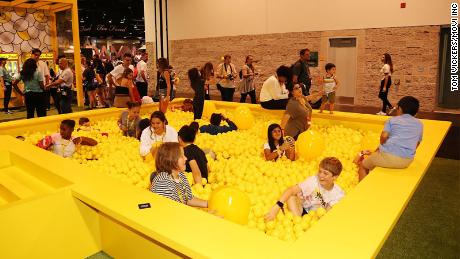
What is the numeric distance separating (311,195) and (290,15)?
475 inches

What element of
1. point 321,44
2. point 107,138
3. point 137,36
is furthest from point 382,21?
point 137,36

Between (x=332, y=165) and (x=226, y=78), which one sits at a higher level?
(x=226, y=78)

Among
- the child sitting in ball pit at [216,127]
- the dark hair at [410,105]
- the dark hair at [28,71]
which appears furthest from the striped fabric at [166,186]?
the dark hair at [28,71]

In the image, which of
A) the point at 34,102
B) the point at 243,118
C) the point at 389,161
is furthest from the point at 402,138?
Result: the point at 34,102

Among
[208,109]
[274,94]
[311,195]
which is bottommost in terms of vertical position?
[311,195]

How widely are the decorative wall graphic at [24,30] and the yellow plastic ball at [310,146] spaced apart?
1147 centimetres

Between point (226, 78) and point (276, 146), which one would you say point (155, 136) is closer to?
point (276, 146)

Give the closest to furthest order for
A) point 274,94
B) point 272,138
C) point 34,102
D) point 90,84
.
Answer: point 272,138
point 274,94
point 34,102
point 90,84

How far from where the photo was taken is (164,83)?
369 inches

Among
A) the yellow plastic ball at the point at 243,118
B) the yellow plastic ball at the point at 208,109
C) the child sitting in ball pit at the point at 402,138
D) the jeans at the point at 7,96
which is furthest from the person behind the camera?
the jeans at the point at 7,96

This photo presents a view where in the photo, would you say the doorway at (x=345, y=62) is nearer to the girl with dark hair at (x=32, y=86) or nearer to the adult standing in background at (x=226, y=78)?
the adult standing in background at (x=226, y=78)

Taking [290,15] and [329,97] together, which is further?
[290,15]

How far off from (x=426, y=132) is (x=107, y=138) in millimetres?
5795

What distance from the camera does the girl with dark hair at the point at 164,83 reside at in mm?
8789
